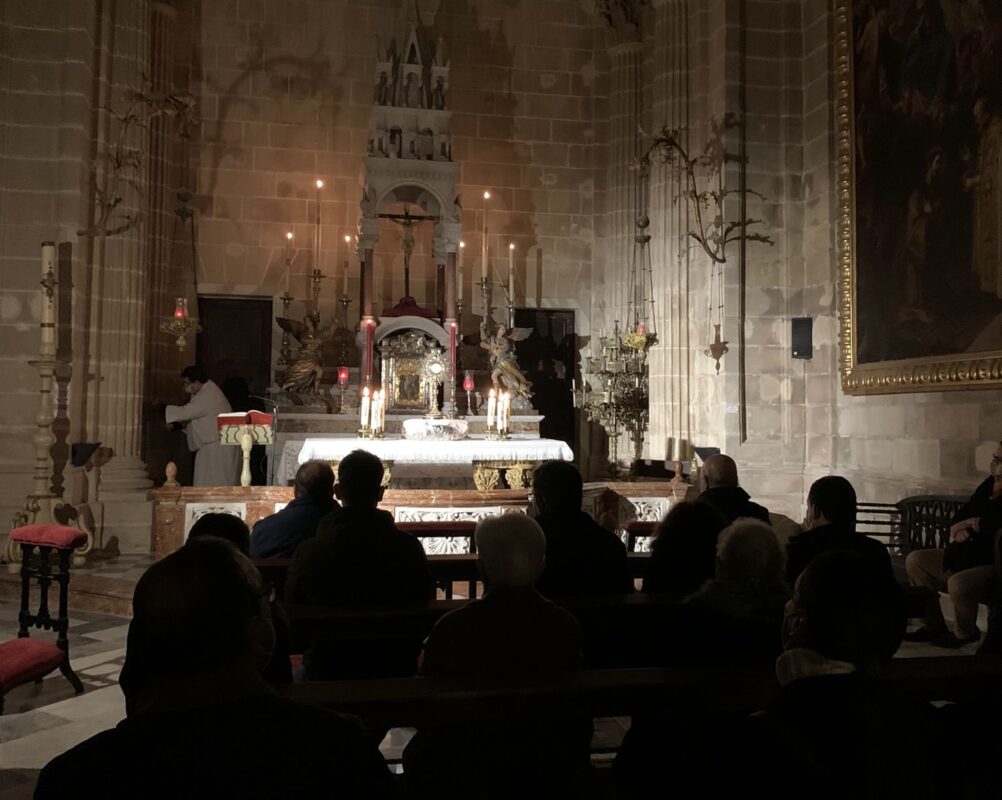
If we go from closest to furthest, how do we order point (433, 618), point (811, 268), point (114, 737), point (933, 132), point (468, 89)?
point (114, 737) < point (433, 618) < point (933, 132) < point (811, 268) < point (468, 89)

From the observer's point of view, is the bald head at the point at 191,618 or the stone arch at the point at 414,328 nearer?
the bald head at the point at 191,618

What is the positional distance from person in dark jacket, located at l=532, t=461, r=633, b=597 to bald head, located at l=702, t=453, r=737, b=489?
3.75 ft

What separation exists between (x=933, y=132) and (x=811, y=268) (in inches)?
92.5

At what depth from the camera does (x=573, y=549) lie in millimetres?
3648

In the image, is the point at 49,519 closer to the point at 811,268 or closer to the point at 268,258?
the point at 268,258

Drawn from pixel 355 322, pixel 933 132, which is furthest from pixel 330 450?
pixel 933 132

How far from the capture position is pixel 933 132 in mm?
7719

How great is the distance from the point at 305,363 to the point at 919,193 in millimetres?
6476

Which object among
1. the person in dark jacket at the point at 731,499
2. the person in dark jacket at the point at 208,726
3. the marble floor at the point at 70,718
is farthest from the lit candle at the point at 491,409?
the person in dark jacket at the point at 208,726

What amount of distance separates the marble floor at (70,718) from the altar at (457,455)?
269 cm

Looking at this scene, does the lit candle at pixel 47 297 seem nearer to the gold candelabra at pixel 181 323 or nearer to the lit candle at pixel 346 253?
the gold candelabra at pixel 181 323

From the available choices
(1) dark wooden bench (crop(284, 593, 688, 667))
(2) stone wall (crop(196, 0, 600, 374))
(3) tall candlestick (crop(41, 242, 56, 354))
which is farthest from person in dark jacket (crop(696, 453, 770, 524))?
(2) stone wall (crop(196, 0, 600, 374))

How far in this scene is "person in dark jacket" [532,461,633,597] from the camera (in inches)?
142

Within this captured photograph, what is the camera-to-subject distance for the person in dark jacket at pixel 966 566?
5.22 metres
